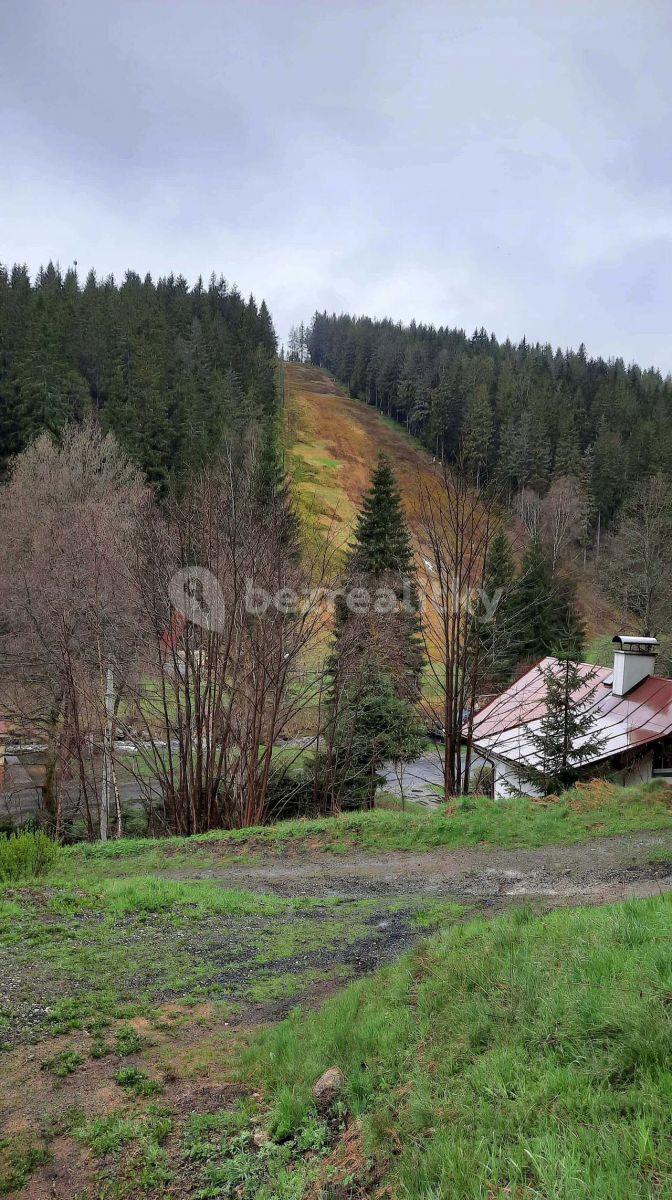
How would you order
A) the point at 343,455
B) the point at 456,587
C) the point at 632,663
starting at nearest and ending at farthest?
the point at 456,587
the point at 632,663
the point at 343,455

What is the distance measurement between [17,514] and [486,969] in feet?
85.3

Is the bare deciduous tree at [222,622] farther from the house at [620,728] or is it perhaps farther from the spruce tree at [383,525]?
the spruce tree at [383,525]

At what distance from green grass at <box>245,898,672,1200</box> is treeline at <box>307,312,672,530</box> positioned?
124 feet

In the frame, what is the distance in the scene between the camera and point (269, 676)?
51.7ft

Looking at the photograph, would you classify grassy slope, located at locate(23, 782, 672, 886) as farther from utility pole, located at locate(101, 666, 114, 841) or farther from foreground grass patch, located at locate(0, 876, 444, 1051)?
utility pole, located at locate(101, 666, 114, 841)

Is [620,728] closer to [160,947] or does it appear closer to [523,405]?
[160,947]

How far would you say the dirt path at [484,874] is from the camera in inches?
314

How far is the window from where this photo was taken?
60.4 ft

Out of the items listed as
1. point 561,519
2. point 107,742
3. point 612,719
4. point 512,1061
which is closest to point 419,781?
point 612,719

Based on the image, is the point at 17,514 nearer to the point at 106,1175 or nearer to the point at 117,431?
the point at 117,431

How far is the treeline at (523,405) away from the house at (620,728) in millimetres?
22695

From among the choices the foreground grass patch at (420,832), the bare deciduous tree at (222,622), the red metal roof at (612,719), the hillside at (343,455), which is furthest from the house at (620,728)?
the hillside at (343,455)

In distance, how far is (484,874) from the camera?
9117 millimetres

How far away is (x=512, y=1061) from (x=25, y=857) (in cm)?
831
